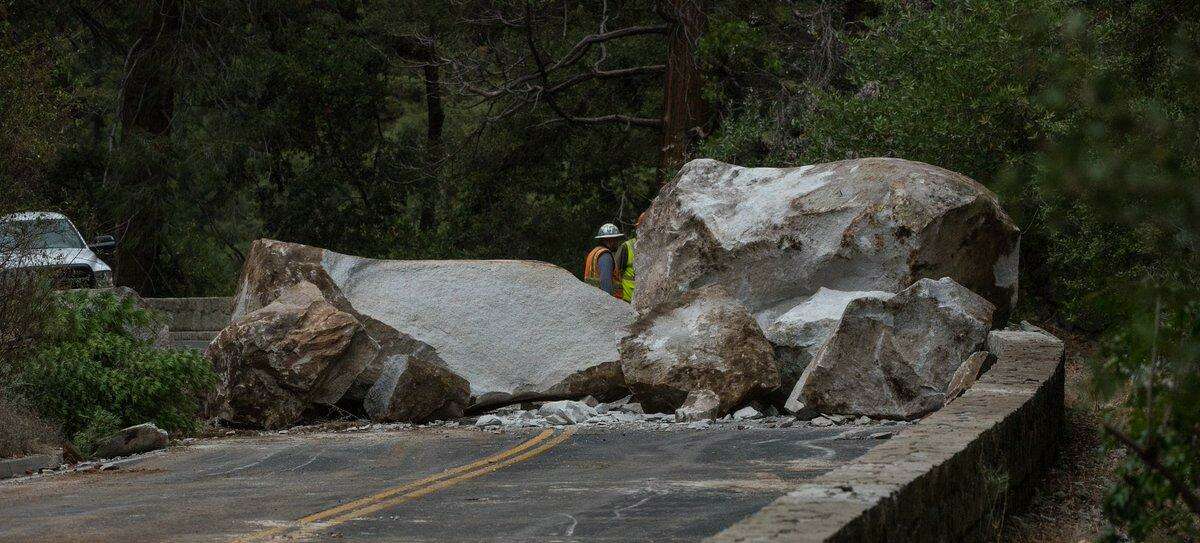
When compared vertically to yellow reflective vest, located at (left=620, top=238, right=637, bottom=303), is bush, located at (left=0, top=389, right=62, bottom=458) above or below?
below

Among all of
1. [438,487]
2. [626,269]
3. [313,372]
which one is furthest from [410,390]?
[438,487]

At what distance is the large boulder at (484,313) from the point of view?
53.1 feet

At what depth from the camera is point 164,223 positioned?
29.5 meters

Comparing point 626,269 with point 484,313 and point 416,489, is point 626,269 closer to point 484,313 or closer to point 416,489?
point 484,313

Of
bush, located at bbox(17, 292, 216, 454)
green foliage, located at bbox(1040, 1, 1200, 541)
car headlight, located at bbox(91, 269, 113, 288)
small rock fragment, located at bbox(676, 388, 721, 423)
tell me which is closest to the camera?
green foliage, located at bbox(1040, 1, 1200, 541)

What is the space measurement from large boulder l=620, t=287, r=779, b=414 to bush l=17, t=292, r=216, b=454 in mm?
4427

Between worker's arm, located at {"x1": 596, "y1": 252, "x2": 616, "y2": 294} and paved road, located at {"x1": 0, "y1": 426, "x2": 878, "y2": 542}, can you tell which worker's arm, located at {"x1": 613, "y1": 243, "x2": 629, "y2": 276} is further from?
paved road, located at {"x1": 0, "y1": 426, "x2": 878, "y2": 542}

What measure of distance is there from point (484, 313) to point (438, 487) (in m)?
7.54

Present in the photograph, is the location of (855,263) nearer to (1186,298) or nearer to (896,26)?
(896,26)

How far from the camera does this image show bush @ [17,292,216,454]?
13.2 metres

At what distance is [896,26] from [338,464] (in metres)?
11.5

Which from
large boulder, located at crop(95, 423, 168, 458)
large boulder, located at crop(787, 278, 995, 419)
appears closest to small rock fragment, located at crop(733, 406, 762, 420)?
large boulder, located at crop(787, 278, 995, 419)

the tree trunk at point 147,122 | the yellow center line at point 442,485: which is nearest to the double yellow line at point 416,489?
the yellow center line at point 442,485

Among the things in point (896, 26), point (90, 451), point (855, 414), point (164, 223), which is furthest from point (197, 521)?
point (164, 223)
